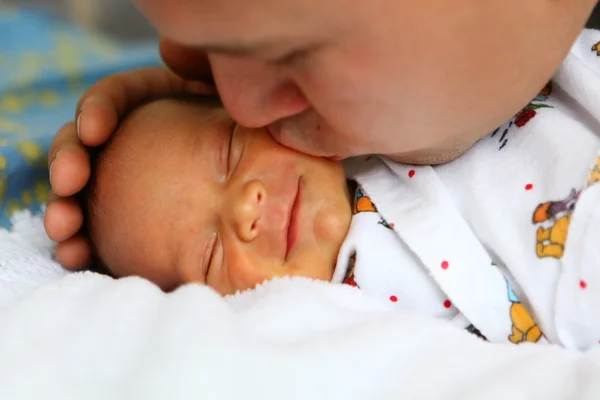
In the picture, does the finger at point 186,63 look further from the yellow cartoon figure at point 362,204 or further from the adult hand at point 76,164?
the yellow cartoon figure at point 362,204

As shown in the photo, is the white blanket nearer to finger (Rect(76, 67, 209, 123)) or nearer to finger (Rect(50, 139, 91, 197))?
finger (Rect(50, 139, 91, 197))

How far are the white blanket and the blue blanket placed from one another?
453 mm

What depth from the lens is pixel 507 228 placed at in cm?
80

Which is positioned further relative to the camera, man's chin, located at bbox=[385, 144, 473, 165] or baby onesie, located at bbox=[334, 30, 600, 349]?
Result: man's chin, located at bbox=[385, 144, 473, 165]

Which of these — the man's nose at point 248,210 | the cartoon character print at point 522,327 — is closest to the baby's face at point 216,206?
the man's nose at point 248,210

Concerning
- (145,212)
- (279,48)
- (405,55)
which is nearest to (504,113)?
(405,55)

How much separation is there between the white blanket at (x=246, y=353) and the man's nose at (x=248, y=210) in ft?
0.46

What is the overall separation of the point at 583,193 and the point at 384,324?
29 centimetres

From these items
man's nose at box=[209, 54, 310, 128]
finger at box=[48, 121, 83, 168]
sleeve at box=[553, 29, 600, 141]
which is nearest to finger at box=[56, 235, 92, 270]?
finger at box=[48, 121, 83, 168]

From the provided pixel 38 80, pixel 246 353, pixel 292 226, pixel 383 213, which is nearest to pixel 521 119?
pixel 383 213

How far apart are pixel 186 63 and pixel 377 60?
1.83ft

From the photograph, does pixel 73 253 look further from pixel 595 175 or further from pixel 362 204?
pixel 595 175

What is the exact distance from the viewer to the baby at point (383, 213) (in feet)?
2.51

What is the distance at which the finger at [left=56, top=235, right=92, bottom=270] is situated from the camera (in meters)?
0.95
